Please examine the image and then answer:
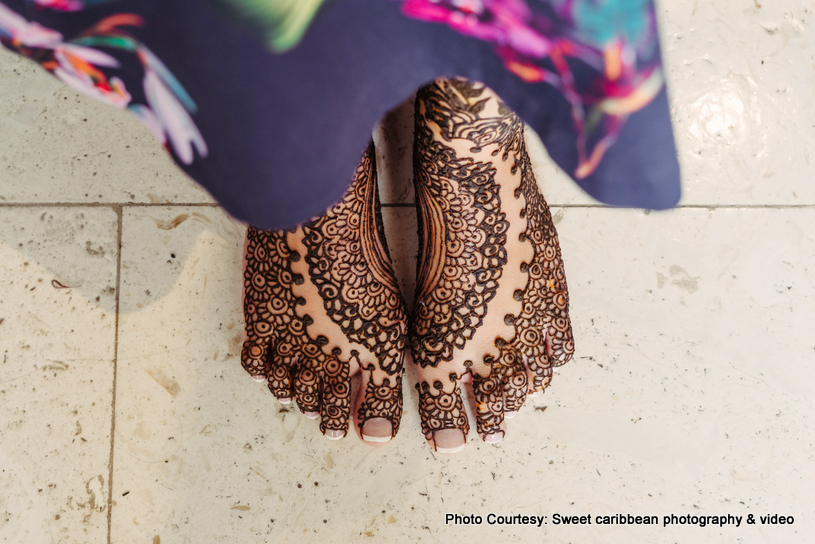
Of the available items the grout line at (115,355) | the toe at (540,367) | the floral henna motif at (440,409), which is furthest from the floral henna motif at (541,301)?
the grout line at (115,355)

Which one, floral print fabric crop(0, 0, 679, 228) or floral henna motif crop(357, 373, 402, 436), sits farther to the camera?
floral henna motif crop(357, 373, 402, 436)

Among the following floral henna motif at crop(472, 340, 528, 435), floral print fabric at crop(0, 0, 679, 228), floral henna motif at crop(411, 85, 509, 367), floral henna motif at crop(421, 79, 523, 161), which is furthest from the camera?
floral henna motif at crop(472, 340, 528, 435)

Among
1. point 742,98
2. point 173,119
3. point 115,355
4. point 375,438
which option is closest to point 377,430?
point 375,438

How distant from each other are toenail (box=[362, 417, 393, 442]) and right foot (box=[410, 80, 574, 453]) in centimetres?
6

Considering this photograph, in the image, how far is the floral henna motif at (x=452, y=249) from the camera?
636 millimetres

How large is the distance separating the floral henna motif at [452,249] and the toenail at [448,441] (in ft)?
0.35

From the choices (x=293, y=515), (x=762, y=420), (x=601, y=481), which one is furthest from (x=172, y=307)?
(x=762, y=420)

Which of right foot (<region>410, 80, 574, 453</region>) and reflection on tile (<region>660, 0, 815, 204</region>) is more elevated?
reflection on tile (<region>660, 0, 815, 204</region>)

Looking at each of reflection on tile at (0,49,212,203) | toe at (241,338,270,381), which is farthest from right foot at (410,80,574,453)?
reflection on tile at (0,49,212,203)

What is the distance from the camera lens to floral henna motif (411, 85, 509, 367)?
64 cm

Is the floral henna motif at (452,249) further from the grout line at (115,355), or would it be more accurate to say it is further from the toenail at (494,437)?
the grout line at (115,355)

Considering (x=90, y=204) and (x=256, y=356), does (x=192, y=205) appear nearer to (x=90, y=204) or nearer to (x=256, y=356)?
(x=90, y=204)

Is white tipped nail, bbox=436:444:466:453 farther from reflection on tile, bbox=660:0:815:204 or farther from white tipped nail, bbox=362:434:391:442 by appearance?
reflection on tile, bbox=660:0:815:204

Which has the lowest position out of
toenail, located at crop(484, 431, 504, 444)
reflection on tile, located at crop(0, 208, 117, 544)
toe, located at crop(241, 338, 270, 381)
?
reflection on tile, located at crop(0, 208, 117, 544)
